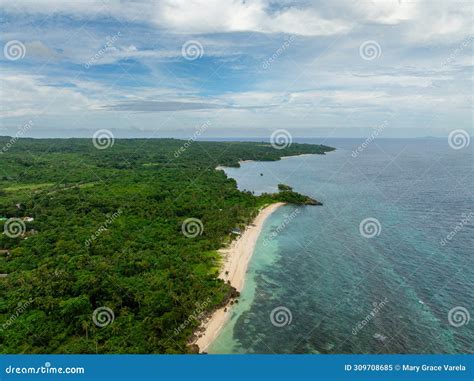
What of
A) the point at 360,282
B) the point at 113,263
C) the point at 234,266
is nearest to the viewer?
the point at 113,263

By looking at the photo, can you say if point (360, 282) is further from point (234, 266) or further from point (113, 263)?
point (113, 263)

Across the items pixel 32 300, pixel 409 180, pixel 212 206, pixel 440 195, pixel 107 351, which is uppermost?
pixel 409 180

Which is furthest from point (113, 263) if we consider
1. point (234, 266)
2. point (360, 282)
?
point (360, 282)

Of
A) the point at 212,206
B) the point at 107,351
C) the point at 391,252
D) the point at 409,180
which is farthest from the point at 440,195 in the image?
the point at 107,351

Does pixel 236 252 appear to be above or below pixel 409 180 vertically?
below

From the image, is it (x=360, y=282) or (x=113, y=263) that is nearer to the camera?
(x=113, y=263)

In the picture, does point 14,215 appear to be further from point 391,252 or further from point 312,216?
point 391,252

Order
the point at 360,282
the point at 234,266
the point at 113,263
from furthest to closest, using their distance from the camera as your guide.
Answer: the point at 234,266, the point at 360,282, the point at 113,263

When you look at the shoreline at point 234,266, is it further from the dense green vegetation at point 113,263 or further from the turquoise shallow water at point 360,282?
the dense green vegetation at point 113,263
